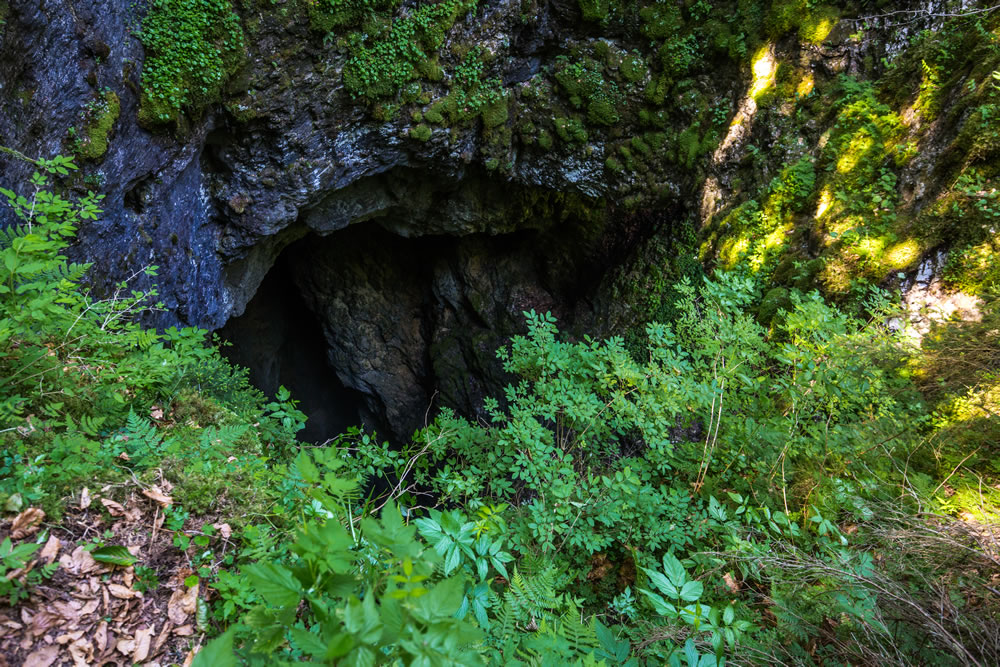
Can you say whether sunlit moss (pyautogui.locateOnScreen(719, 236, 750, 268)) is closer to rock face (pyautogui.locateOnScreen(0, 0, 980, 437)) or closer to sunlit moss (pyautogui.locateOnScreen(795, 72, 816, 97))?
rock face (pyautogui.locateOnScreen(0, 0, 980, 437))

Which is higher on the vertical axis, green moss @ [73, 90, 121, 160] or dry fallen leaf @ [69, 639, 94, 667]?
green moss @ [73, 90, 121, 160]

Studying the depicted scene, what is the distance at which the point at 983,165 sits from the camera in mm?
3781

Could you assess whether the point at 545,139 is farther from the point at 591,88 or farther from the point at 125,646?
the point at 125,646

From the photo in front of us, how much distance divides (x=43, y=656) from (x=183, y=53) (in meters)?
5.32

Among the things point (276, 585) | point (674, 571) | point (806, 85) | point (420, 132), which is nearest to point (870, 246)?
point (806, 85)

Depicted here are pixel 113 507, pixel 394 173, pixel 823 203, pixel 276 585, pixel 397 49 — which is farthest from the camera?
pixel 394 173

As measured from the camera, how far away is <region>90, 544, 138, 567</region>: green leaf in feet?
4.90

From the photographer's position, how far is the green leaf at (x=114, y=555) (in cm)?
149

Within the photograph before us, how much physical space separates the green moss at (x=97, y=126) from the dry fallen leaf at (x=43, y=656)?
4479mm

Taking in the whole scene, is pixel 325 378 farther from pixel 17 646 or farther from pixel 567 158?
pixel 17 646

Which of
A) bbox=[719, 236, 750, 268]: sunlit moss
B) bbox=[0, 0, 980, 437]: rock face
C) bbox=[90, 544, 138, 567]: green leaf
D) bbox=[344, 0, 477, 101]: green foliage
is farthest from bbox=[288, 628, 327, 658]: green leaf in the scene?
bbox=[344, 0, 477, 101]: green foliage

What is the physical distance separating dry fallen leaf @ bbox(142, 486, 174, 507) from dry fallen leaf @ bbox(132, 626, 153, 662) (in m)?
0.42

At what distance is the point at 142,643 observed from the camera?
1390 millimetres

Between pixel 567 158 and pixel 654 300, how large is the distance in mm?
2498
